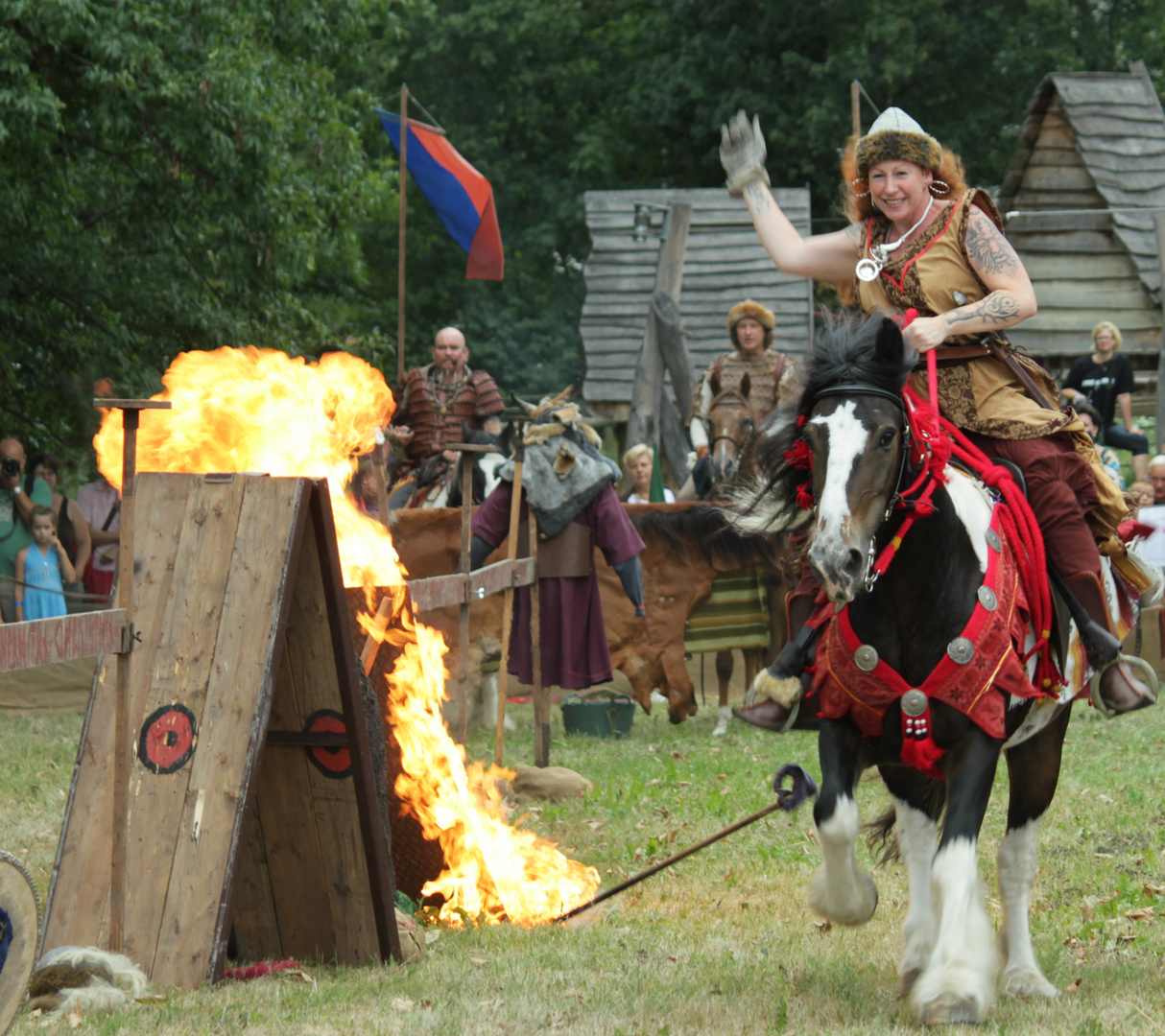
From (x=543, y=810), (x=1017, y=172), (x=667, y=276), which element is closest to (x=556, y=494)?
(x=543, y=810)

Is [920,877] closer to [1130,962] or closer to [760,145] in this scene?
[1130,962]

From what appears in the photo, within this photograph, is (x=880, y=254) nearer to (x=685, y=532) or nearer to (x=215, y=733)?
(x=215, y=733)

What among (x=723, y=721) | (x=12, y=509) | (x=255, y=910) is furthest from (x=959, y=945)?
(x=12, y=509)

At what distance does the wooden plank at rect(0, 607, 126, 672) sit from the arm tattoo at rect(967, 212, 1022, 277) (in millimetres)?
3061

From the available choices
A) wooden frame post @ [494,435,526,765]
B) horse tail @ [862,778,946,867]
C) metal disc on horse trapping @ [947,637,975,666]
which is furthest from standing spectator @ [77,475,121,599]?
metal disc on horse trapping @ [947,637,975,666]

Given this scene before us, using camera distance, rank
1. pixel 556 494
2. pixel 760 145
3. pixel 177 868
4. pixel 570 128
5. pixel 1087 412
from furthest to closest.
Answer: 1. pixel 570 128
2. pixel 1087 412
3. pixel 556 494
4. pixel 760 145
5. pixel 177 868

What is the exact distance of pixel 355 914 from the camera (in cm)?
511

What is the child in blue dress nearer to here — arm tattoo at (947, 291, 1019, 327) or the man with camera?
the man with camera

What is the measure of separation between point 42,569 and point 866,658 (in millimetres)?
9632

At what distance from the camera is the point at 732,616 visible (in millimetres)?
12531

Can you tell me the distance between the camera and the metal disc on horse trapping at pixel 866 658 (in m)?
4.46

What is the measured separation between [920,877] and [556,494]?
610 cm

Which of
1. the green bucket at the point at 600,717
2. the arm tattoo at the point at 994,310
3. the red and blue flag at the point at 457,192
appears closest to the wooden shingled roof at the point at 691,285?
the red and blue flag at the point at 457,192

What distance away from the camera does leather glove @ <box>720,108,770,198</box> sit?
5488 millimetres
